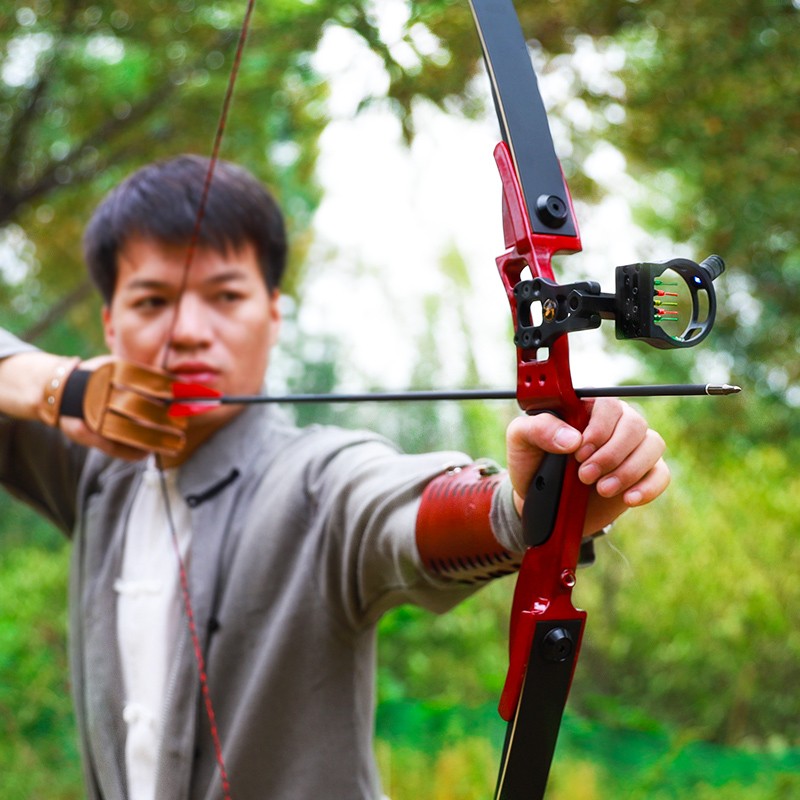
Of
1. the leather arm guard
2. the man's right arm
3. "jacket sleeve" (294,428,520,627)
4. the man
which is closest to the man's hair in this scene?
the man

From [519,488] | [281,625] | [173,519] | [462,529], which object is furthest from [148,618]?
[519,488]

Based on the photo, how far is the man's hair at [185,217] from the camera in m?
1.42

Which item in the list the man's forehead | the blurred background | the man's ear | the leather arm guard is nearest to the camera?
the leather arm guard

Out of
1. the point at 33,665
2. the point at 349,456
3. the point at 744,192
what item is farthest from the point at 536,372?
the point at 33,665

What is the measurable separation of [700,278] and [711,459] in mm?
2202

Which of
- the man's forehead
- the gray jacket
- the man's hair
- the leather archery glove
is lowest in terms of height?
the gray jacket

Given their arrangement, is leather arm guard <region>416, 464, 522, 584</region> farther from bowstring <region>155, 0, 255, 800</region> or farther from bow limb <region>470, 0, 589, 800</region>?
bowstring <region>155, 0, 255, 800</region>

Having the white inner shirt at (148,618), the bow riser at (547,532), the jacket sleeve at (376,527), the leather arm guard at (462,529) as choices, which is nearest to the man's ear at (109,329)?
the white inner shirt at (148,618)

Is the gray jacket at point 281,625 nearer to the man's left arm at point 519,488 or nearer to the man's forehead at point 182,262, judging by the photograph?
the man's left arm at point 519,488

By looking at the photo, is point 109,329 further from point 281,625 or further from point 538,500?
point 538,500

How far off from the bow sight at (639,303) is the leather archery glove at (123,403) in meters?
0.74

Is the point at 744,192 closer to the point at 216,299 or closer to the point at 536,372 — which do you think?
the point at 216,299

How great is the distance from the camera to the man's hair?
1418 mm

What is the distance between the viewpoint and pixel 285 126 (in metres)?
3.10
